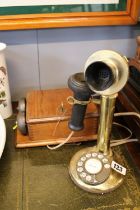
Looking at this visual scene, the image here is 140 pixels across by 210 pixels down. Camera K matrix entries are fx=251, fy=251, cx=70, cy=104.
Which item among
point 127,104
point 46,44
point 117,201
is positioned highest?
point 46,44

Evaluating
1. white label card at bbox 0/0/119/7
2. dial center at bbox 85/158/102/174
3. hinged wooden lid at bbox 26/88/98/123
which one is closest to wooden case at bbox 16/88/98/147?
hinged wooden lid at bbox 26/88/98/123

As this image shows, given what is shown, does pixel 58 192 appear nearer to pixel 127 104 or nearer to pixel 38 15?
pixel 127 104

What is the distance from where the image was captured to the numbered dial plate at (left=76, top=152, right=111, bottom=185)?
1.74 ft

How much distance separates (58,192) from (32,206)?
0.20 feet

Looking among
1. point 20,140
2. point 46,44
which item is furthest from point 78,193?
point 46,44

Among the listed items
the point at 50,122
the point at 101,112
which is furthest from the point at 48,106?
the point at 101,112

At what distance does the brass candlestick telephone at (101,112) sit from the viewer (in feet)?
1.45

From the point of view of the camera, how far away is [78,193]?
21.1 inches

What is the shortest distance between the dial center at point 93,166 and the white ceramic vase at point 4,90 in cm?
32

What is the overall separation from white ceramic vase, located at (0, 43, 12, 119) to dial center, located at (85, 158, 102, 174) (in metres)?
0.32

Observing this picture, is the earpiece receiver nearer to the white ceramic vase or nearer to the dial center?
the dial center

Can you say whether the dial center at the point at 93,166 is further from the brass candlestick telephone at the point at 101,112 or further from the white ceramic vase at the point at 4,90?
the white ceramic vase at the point at 4,90

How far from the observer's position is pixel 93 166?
540 millimetres

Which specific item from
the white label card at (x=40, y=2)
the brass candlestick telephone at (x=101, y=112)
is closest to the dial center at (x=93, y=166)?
the brass candlestick telephone at (x=101, y=112)
